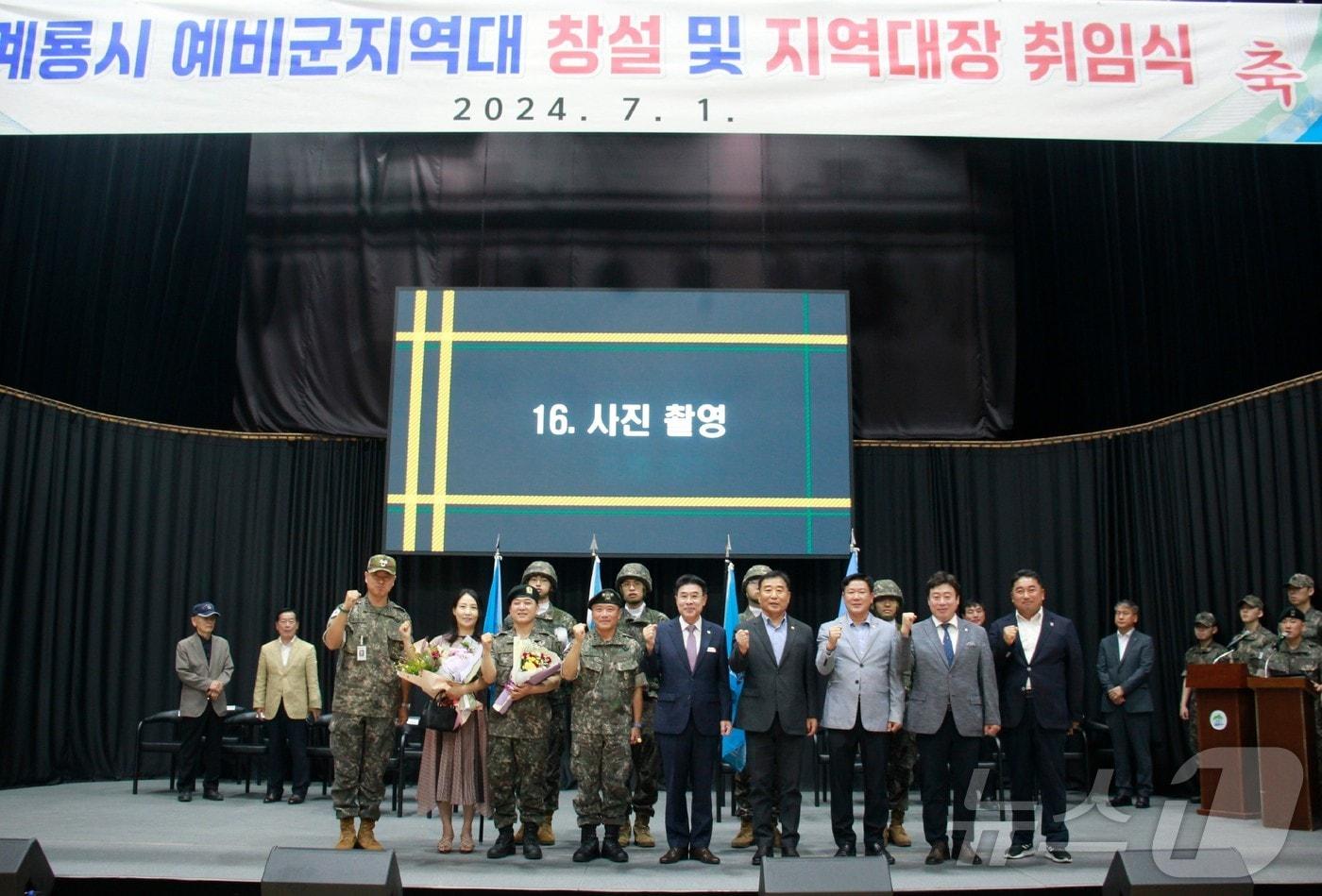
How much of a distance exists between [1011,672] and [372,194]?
675 cm

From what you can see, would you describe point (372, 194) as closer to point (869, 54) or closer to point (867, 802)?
point (869, 54)

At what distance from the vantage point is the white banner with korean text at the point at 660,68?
6.00m

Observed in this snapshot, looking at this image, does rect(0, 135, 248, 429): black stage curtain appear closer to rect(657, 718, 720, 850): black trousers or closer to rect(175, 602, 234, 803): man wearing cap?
rect(175, 602, 234, 803): man wearing cap

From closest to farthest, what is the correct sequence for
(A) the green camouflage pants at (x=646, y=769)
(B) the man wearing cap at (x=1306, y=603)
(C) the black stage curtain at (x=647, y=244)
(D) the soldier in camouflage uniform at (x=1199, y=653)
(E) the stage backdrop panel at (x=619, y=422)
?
(A) the green camouflage pants at (x=646, y=769)
(B) the man wearing cap at (x=1306, y=603)
(D) the soldier in camouflage uniform at (x=1199, y=653)
(E) the stage backdrop panel at (x=619, y=422)
(C) the black stage curtain at (x=647, y=244)

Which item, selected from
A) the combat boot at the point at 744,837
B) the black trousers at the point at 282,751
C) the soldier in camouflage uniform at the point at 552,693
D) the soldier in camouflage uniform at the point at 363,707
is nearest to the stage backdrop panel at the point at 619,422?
the black trousers at the point at 282,751

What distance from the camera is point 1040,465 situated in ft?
32.1

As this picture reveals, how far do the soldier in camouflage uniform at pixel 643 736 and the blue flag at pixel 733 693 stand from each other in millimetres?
401

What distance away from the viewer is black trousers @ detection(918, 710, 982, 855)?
5.37 meters

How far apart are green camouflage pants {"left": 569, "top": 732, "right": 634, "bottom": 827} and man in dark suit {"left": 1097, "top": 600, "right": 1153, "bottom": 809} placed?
12.5 ft

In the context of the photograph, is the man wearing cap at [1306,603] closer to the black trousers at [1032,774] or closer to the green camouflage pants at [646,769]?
the black trousers at [1032,774]

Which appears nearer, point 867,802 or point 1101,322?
point 867,802

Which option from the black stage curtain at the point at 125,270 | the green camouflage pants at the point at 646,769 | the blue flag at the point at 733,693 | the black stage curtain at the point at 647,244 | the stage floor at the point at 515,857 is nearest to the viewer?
the stage floor at the point at 515,857

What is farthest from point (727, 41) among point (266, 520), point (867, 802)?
point (266, 520)

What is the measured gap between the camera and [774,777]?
216 inches
